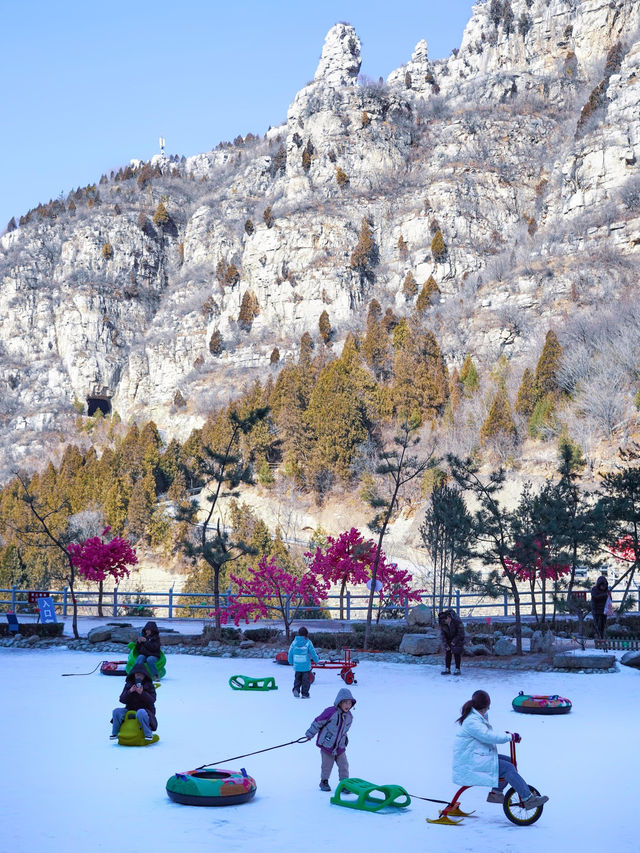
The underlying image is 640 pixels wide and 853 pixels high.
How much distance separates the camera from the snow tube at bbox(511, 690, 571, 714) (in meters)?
11.1

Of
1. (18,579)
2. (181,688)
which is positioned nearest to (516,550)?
(181,688)

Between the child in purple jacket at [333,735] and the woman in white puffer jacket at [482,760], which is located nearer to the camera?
the woman in white puffer jacket at [482,760]

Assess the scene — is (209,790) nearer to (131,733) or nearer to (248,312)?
(131,733)

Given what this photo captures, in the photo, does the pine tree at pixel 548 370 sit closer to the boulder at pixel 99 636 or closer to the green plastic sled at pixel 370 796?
the boulder at pixel 99 636

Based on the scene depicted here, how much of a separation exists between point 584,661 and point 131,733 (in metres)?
9.26

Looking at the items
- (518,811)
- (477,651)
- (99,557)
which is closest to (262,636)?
(477,651)

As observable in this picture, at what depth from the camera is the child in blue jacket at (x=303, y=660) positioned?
12.8 m

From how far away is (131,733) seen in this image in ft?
30.5

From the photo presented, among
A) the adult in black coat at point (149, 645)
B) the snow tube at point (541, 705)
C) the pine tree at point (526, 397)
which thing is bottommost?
the snow tube at point (541, 705)

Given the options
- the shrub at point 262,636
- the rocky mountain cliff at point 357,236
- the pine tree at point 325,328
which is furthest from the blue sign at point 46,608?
the pine tree at point 325,328

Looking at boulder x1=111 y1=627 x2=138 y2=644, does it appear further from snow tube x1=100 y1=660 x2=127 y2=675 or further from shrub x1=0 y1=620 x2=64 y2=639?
snow tube x1=100 y1=660 x2=127 y2=675

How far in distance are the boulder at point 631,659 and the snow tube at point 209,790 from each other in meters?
10.8

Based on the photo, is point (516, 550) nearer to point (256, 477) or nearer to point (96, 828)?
point (96, 828)

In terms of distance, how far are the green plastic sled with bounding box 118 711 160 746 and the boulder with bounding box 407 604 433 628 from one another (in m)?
14.5
